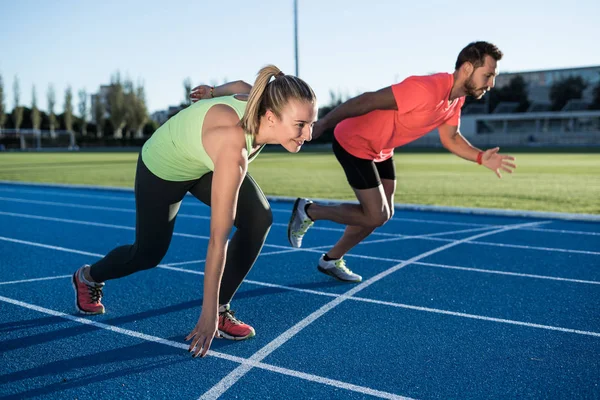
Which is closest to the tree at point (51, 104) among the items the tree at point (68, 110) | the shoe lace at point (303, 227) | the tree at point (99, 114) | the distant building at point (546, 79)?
the tree at point (68, 110)

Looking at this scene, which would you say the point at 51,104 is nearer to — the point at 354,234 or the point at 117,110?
the point at 117,110

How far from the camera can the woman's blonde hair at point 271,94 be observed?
110 inches

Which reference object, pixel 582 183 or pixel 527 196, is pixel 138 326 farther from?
pixel 582 183

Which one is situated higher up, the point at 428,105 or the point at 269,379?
the point at 428,105

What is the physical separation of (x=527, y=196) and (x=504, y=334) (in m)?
8.80

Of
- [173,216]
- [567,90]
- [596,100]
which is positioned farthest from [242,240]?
[567,90]

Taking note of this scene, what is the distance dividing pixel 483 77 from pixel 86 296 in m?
3.32

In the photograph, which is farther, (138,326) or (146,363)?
(138,326)

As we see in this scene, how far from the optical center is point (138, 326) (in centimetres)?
387

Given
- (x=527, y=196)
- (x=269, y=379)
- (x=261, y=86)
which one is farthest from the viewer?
(x=527, y=196)

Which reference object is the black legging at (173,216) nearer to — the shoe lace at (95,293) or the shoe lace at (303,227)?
the shoe lace at (95,293)

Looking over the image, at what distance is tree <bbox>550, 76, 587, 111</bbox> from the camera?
69562mm

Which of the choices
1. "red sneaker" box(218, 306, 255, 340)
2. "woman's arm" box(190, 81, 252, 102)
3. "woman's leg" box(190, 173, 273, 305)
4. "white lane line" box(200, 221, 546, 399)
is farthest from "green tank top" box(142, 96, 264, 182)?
"white lane line" box(200, 221, 546, 399)

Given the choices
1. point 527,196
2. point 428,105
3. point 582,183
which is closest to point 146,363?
point 428,105
